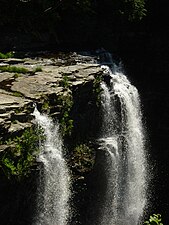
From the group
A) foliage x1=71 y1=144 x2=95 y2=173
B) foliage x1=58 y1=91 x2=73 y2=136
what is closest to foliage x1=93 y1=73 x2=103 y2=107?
foliage x1=71 y1=144 x2=95 y2=173

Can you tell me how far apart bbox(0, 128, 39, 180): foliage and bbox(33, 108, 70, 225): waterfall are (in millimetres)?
444

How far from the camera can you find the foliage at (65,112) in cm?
1059

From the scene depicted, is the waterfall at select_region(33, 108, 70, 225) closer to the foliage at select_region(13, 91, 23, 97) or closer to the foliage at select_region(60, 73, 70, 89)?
the foliage at select_region(13, 91, 23, 97)

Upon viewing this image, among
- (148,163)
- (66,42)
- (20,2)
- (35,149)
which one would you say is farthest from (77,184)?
(66,42)

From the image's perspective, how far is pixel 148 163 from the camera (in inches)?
626

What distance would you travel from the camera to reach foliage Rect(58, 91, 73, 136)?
1059cm

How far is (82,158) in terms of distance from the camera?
12.1 m

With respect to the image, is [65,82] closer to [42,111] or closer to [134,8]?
[42,111]

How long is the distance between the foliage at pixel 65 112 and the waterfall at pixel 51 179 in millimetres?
250

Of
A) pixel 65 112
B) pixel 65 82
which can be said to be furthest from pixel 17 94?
pixel 65 82

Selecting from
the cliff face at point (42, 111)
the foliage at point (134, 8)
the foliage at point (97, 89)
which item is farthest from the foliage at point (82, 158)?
the foliage at point (134, 8)

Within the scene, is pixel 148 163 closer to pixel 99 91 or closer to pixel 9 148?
pixel 99 91

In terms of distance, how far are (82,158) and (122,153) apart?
2.06m

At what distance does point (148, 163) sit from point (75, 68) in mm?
5991
